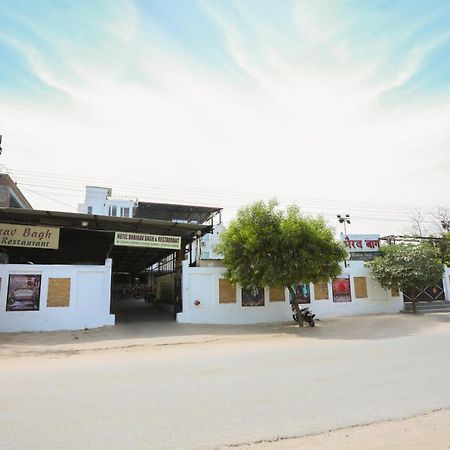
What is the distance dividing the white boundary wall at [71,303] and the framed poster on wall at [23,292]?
14 cm

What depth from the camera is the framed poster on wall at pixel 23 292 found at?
1573 cm

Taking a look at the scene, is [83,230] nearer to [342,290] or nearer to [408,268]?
[342,290]

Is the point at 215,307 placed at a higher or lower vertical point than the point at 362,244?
lower

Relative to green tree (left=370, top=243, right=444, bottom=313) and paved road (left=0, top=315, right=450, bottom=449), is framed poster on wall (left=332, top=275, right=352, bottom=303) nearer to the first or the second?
green tree (left=370, top=243, right=444, bottom=313)

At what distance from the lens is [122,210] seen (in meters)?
43.3

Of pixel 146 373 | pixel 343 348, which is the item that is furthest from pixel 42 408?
pixel 343 348

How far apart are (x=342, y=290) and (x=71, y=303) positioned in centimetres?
1494

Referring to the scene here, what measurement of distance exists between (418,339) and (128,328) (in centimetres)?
1124

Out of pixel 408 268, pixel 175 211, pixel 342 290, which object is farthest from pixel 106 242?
pixel 408 268

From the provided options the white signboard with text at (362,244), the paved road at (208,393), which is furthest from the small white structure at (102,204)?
the paved road at (208,393)

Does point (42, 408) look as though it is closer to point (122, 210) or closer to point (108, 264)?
point (108, 264)

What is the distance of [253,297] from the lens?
19.9m

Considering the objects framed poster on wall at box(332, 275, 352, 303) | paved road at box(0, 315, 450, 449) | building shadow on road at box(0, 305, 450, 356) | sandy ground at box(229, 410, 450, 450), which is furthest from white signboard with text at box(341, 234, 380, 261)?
sandy ground at box(229, 410, 450, 450)

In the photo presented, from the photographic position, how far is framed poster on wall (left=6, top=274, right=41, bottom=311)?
619 inches
